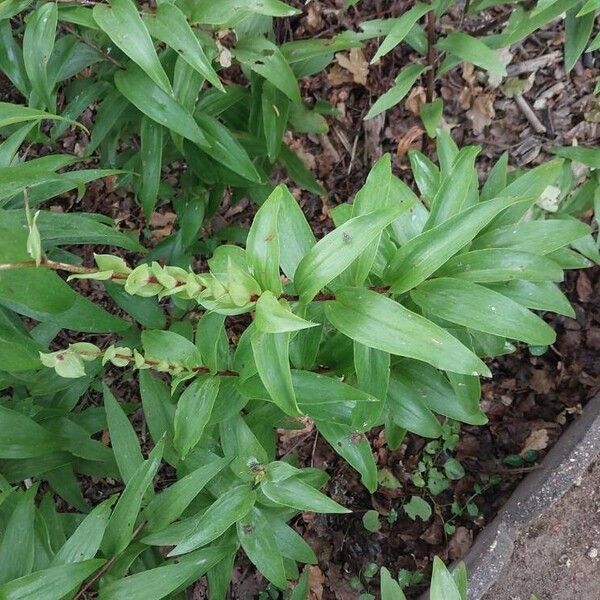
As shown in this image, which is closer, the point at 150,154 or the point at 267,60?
the point at 267,60

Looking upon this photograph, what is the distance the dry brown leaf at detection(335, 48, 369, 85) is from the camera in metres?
2.88

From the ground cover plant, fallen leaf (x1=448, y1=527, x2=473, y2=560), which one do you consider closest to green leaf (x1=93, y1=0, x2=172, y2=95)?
the ground cover plant

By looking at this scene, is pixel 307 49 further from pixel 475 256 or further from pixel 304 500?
pixel 304 500

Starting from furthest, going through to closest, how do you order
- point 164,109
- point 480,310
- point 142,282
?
point 164,109
point 480,310
point 142,282

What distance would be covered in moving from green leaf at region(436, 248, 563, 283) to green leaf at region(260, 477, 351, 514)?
0.63 metres

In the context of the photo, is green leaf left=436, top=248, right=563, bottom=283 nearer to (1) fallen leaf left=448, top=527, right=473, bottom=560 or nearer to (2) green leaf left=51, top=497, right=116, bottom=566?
(2) green leaf left=51, top=497, right=116, bottom=566

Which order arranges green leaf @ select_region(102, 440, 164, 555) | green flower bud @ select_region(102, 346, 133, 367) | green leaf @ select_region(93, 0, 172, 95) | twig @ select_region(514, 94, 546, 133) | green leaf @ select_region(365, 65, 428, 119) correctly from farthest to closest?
1. twig @ select_region(514, 94, 546, 133)
2. green leaf @ select_region(365, 65, 428, 119)
3. green leaf @ select_region(102, 440, 164, 555)
4. green leaf @ select_region(93, 0, 172, 95)
5. green flower bud @ select_region(102, 346, 133, 367)

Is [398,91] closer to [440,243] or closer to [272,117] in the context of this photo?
[272,117]

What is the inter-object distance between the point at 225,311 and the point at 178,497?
81 cm

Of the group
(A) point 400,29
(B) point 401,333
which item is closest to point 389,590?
(B) point 401,333

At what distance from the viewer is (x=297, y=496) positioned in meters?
1.62

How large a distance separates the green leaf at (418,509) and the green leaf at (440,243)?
1557 millimetres

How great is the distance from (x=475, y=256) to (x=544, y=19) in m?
0.94

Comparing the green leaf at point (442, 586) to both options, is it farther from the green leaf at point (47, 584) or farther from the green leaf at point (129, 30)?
the green leaf at point (129, 30)
